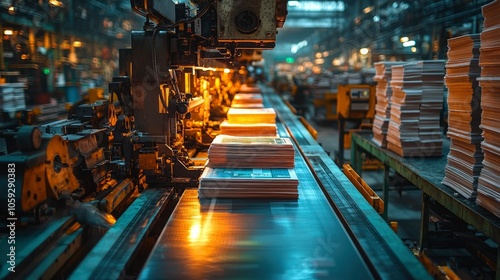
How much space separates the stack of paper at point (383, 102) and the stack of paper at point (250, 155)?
3.55 m

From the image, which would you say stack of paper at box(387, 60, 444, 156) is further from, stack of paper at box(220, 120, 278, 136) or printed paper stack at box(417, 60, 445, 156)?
stack of paper at box(220, 120, 278, 136)

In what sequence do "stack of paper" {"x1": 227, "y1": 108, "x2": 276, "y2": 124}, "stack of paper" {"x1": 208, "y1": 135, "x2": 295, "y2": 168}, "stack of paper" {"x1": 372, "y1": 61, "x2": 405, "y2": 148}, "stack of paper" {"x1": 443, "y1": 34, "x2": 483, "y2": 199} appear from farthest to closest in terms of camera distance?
"stack of paper" {"x1": 372, "y1": 61, "x2": 405, "y2": 148} < "stack of paper" {"x1": 227, "y1": 108, "x2": 276, "y2": 124} < "stack of paper" {"x1": 443, "y1": 34, "x2": 483, "y2": 199} < "stack of paper" {"x1": 208, "y1": 135, "x2": 295, "y2": 168}

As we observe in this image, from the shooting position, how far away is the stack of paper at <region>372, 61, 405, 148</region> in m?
6.35

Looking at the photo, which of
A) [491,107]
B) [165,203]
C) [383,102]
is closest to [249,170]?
[165,203]

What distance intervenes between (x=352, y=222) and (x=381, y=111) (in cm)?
433

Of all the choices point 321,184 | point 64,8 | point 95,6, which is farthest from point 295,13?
point 321,184

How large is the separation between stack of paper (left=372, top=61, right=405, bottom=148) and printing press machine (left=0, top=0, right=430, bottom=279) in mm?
2407

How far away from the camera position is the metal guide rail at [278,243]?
2.03 metres

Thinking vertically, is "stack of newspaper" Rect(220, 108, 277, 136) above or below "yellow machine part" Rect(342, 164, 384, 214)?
above

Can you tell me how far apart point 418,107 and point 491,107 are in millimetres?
2322

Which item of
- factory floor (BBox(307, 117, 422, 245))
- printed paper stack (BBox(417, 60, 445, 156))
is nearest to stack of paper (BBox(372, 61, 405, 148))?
printed paper stack (BBox(417, 60, 445, 156))

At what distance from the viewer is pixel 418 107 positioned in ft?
18.4

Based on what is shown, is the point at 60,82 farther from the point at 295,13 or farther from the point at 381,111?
the point at 295,13

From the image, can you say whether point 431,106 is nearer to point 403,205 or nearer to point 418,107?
point 418,107
